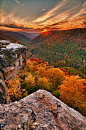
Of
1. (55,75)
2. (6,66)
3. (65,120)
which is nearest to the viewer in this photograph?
(65,120)

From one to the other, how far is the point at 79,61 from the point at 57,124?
153 m

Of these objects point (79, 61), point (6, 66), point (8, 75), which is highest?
point (6, 66)

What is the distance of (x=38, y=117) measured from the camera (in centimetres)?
775

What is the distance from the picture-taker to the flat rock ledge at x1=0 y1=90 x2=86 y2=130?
Result: 574 cm

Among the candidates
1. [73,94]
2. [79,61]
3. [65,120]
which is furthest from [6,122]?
[79,61]

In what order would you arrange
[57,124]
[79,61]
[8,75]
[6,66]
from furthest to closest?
1. [79,61]
2. [8,75]
3. [6,66]
4. [57,124]

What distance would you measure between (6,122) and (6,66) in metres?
10.9

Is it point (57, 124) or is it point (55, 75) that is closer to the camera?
point (57, 124)

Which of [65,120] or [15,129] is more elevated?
[15,129]

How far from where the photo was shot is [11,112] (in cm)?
676

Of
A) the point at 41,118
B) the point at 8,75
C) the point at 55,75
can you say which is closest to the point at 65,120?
the point at 41,118

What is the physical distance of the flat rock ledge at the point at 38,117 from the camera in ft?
18.8

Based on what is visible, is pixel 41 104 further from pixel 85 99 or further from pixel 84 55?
pixel 84 55

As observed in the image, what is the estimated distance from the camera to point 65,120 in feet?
27.2
